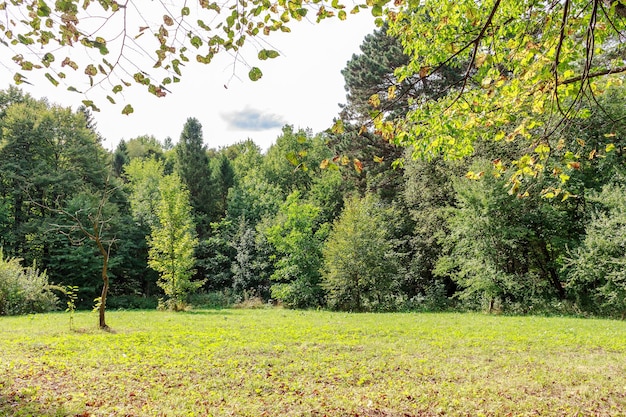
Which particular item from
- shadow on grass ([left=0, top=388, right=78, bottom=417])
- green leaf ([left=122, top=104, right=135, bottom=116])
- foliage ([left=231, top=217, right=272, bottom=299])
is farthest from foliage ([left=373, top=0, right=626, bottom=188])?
foliage ([left=231, top=217, right=272, bottom=299])

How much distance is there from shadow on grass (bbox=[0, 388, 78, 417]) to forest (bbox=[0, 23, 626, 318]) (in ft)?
29.8

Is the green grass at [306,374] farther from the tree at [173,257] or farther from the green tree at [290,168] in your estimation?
the green tree at [290,168]

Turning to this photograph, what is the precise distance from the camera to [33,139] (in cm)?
2589

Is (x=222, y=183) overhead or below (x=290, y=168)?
below

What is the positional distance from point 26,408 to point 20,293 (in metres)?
14.8

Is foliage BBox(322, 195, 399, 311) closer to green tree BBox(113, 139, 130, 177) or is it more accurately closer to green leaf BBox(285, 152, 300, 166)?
green leaf BBox(285, 152, 300, 166)

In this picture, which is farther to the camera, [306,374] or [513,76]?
[306,374]

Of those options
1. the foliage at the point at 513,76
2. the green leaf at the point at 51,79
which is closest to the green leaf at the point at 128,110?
the green leaf at the point at 51,79

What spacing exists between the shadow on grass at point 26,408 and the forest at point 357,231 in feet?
29.8

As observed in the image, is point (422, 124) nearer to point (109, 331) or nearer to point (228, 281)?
point (109, 331)

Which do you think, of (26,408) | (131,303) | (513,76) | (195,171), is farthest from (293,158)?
(195,171)

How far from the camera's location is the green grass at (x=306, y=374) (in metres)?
4.75

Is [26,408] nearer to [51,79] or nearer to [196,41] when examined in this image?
[51,79]

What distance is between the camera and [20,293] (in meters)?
16.1
